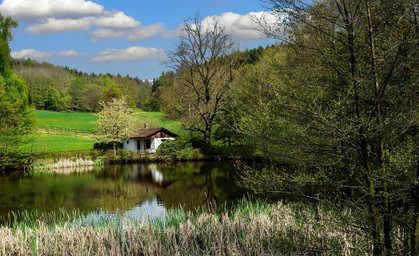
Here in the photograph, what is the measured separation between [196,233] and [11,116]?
29.4 meters

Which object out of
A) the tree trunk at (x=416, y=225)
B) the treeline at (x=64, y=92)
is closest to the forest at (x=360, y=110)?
the tree trunk at (x=416, y=225)

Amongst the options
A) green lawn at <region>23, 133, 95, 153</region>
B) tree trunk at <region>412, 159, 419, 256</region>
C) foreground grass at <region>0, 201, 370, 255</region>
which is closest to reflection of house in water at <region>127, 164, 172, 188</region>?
green lawn at <region>23, 133, 95, 153</region>

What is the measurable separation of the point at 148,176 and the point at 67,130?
38524 millimetres

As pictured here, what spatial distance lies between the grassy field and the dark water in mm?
10499

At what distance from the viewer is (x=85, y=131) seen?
61281 mm

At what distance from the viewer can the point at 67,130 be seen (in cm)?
6147

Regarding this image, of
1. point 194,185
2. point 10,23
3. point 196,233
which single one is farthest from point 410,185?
point 10,23

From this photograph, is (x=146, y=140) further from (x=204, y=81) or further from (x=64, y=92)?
(x=64, y=92)

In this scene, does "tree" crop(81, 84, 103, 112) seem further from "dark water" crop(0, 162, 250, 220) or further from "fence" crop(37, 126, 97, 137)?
"dark water" crop(0, 162, 250, 220)

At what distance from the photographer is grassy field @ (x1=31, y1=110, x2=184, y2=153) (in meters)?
44.2

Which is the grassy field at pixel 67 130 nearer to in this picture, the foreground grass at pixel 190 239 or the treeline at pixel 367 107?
the foreground grass at pixel 190 239

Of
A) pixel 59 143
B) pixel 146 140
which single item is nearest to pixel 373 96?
pixel 146 140

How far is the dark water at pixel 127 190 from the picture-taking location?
57.2 ft

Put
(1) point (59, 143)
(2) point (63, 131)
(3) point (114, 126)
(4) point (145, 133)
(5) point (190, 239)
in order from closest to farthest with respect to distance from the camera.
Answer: (5) point (190, 239) → (3) point (114, 126) → (4) point (145, 133) → (1) point (59, 143) → (2) point (63, 131)
